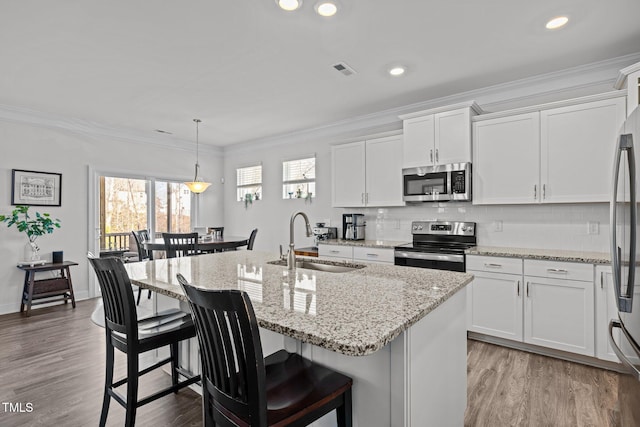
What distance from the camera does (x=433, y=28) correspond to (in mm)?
2438

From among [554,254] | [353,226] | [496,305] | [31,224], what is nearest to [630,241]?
[554,254]

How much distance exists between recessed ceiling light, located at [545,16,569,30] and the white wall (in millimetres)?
5503

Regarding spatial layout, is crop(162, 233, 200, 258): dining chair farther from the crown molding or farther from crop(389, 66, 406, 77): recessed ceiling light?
crop(389, 66, 406, 77): recessed ceiling light

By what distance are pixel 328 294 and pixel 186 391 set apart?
157 centimetres

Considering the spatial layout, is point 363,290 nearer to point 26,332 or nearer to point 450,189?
point 450,189

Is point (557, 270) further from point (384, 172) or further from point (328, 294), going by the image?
point (328, 294)

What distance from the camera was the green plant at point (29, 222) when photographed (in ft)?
13.4

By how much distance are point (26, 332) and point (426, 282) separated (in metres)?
4.11

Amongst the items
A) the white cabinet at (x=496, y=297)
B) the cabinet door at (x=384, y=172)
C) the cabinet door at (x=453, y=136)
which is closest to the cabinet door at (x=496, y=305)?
the white cabinet at (x=496, y=297)

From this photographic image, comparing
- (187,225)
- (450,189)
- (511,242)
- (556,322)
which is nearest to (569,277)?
(556,322)

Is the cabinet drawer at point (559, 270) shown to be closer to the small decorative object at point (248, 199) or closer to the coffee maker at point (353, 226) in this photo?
the coffee maker at point (353, 226)

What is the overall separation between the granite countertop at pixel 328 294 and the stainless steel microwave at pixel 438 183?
1.80 meters

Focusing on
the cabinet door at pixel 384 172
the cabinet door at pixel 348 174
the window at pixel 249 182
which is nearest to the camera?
the cabinet door at pixel 384 172

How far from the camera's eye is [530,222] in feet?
11.2
